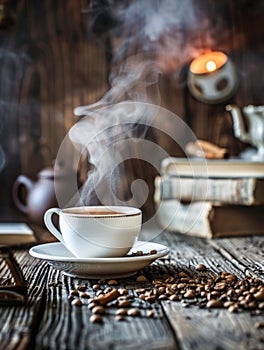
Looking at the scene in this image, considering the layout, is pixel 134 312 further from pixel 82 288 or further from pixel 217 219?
pixel 217 219

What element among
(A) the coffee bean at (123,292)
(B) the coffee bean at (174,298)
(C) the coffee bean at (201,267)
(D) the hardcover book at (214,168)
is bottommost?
(C) the coffee bean at (201,267)

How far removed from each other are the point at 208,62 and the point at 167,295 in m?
1.41

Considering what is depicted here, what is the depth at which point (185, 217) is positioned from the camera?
1.97m

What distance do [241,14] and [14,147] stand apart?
3.17ft

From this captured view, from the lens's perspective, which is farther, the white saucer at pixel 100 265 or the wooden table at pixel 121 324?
the white saucer at pixel 100 265

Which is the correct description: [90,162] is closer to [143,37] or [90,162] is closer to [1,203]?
[1,203]

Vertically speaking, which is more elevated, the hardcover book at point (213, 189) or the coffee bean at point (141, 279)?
the hardcover book at point (213, 189)

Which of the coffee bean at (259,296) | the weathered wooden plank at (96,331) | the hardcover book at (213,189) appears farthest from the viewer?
the hardcover book at (213,189)

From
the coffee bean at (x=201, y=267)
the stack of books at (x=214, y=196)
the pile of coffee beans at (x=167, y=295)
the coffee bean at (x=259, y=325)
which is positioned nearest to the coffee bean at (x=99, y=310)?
the pile of coffee beans at (x=167, y=295)

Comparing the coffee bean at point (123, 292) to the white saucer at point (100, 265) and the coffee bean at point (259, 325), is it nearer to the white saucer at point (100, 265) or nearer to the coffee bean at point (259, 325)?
the white saucer at point (100, 265)

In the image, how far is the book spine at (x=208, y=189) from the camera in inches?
73.2

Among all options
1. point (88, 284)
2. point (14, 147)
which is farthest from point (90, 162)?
point (88, 284)

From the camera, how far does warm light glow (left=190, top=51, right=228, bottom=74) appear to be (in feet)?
7.47

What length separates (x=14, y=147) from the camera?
7.54 feet
